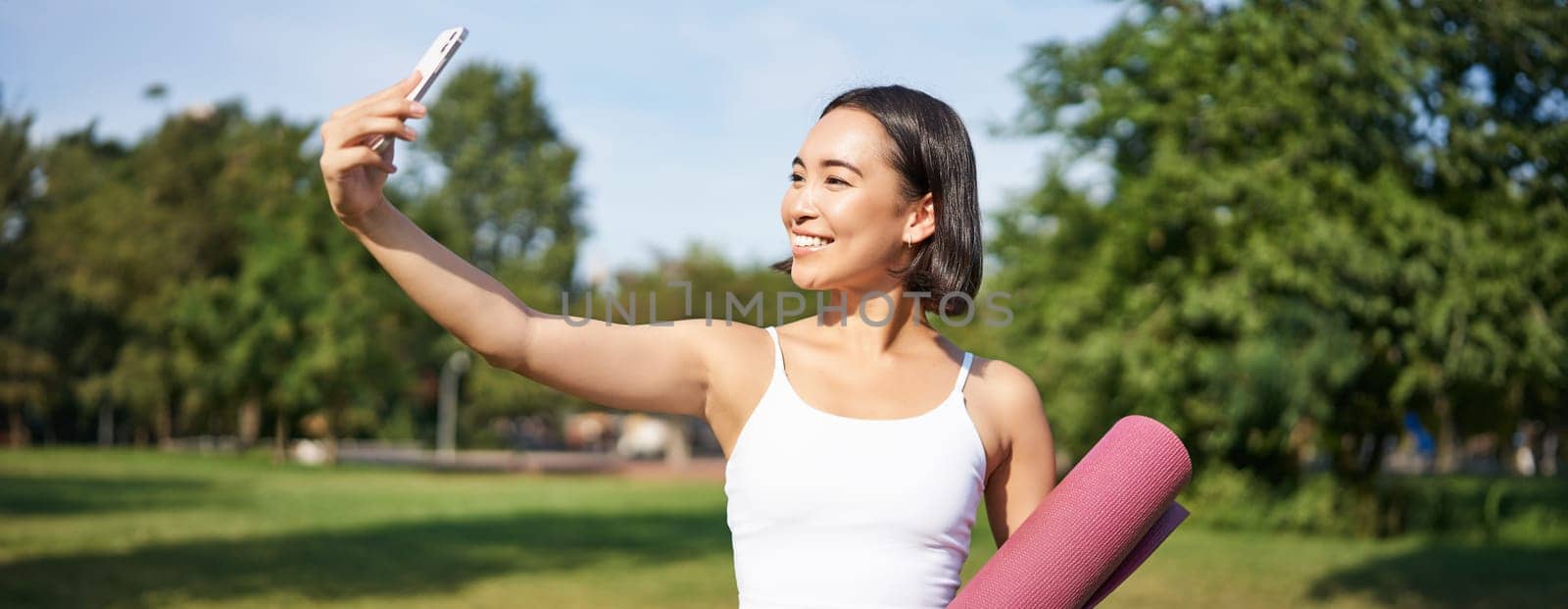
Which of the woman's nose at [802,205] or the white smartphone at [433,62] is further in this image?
the woman's nose at [802,205]

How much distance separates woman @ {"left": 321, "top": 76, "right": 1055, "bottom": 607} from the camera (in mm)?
1868

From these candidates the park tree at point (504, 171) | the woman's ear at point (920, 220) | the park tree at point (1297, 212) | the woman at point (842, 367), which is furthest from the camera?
the park tree at point (504, 171)

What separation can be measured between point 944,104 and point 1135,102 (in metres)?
10.1

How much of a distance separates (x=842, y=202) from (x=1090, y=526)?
0.58 m

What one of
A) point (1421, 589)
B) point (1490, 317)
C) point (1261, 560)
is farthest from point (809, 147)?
point (1261, 560)

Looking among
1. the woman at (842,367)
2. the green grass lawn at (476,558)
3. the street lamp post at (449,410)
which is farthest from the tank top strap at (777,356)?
the street lamp post at (449,410)

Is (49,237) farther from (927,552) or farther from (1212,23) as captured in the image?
(927,552)

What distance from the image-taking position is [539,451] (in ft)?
225

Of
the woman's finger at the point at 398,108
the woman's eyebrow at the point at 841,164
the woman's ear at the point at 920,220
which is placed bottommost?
the woman's ear at the point at 920,220

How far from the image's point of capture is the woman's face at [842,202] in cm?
209

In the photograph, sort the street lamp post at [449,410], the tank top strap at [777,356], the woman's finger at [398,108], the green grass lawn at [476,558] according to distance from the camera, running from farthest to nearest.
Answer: the street lamp post at [449,410], the green grass lawn at [476,558], the tank top strap at [777,356], the woman's finger at [398,108]

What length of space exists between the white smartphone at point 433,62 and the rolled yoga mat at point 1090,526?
0.95m

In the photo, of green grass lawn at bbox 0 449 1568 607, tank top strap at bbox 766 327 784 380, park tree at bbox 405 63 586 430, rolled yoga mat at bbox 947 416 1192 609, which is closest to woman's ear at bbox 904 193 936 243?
tank top strap at bbox 766 327 784 380

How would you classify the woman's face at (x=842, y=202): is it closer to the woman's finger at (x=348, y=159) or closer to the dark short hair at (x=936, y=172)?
the dark short hair at (x=936, y=172)
